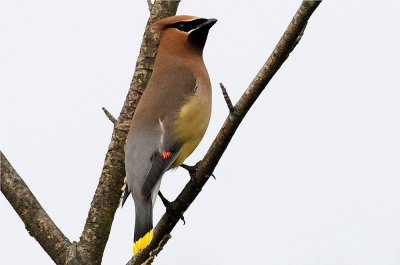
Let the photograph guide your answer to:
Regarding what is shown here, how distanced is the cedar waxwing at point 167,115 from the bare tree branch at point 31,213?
51 cm

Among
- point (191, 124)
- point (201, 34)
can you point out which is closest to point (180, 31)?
point (201, 34)

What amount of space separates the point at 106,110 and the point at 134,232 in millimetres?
1138

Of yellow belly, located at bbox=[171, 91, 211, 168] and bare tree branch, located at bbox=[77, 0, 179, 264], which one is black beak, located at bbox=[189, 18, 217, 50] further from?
yellow belly, located at bbox=[171, 91, 211, 168]

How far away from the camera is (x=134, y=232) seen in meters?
4.53

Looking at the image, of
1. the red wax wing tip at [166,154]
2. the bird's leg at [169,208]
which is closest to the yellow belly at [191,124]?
the red wax wing tip at [166,154]

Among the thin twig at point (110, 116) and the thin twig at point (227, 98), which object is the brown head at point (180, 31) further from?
the thin twig at point (227, 98)

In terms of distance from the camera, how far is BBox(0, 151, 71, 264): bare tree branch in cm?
475

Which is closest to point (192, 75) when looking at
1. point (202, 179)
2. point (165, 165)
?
point (165, 165)

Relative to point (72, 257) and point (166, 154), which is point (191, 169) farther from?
point (72, 257)

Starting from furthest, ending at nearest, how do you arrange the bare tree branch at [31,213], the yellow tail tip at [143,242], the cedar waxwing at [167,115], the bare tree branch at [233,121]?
the bare tree branch at [31,213] < the cedar waxwing at [167,115] < the yellow tail tip at [143,242] < the bare tree branch at [233,121]

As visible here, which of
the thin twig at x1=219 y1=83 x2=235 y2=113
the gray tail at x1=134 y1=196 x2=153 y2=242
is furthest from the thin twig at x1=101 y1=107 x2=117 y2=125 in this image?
the thin twig at x1=219 y1=83 x2=235 y2=113

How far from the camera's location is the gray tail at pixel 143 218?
Result: 447 cm

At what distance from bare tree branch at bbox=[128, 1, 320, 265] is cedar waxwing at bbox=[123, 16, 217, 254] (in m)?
0.08

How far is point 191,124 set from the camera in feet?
16.1
